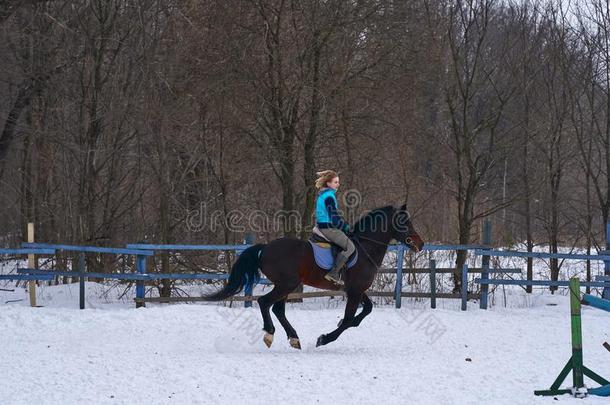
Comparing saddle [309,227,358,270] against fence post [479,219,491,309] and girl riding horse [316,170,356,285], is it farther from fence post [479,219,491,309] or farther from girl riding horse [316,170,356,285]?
fence post [479,219,491,309]

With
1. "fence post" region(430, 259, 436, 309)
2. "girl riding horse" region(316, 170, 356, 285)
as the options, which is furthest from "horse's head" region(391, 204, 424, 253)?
"fence post" region(430, 259, 436, 309)

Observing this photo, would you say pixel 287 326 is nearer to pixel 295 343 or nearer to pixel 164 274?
pixel 295 343

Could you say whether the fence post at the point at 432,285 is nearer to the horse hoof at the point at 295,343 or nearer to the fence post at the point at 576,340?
the horse hoof at the point at 295,343

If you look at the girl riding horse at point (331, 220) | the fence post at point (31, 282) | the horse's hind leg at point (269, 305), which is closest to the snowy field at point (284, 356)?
the horse's hind leg at point (269, 305)

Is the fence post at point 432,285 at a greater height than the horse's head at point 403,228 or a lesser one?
lesser

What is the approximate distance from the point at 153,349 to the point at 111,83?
9671 millimetres

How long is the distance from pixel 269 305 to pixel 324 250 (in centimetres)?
112

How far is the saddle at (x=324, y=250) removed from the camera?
10.1m

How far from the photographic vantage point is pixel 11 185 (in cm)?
2370

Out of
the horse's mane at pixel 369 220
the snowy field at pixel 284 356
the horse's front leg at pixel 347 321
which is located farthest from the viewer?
the horse's mane at pixel 369 220

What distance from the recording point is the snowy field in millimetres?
7184

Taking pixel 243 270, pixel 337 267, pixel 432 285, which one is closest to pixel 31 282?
pixel 243 270

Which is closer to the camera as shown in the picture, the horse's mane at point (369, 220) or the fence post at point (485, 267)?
the horse's mane at point (369, 220)

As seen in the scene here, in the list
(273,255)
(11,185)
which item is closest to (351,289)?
(273,255)
